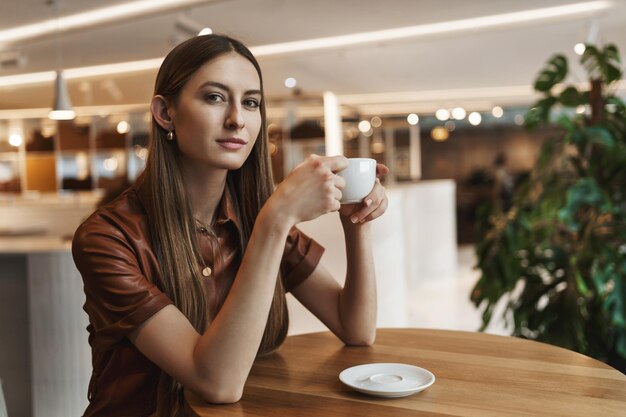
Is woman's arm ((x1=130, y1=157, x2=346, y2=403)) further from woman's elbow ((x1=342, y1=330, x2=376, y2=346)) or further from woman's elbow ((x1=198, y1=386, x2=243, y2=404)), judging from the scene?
woman's elbow ((x1=342, y1=330, x2=376, y2=346))

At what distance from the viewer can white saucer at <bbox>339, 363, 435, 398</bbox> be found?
91cm

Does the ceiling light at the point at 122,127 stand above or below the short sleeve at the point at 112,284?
above

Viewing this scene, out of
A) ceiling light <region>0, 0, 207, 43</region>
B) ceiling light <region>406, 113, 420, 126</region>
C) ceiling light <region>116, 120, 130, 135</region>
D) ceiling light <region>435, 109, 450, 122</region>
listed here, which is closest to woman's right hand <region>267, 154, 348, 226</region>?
ceiling light <region>0, 0, 207, 43</region>

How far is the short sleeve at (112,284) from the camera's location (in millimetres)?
986

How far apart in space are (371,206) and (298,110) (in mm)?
10305

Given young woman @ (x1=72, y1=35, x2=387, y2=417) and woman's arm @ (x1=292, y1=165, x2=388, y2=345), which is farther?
woman's arm @ (x1=292, y1=165, x2=388, y2=345)

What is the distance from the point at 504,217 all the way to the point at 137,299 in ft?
7.65

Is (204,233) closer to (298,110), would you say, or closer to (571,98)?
(571,98)

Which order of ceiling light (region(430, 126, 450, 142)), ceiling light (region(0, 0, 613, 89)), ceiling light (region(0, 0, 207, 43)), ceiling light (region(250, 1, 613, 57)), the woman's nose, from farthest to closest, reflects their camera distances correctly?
ceiling light (region(430, 126, 450, 142)) → ceiling light (region(250, 1, 613, 57)) → ceiling light (region(0, 0, 613, 89)) → ceiling light (region(0, 0, 207, 43)) → the woman's nose

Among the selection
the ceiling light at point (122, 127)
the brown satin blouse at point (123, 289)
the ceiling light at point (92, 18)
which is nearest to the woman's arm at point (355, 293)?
the brown satin blouse at point (123, 289)

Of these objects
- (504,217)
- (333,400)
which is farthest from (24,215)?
(333,400)

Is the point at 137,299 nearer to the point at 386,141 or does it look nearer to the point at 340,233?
the point at 340,233

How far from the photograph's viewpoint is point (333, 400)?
925 millimetres

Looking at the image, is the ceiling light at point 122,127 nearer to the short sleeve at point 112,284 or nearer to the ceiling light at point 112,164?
the ceiling light at point 112,164
